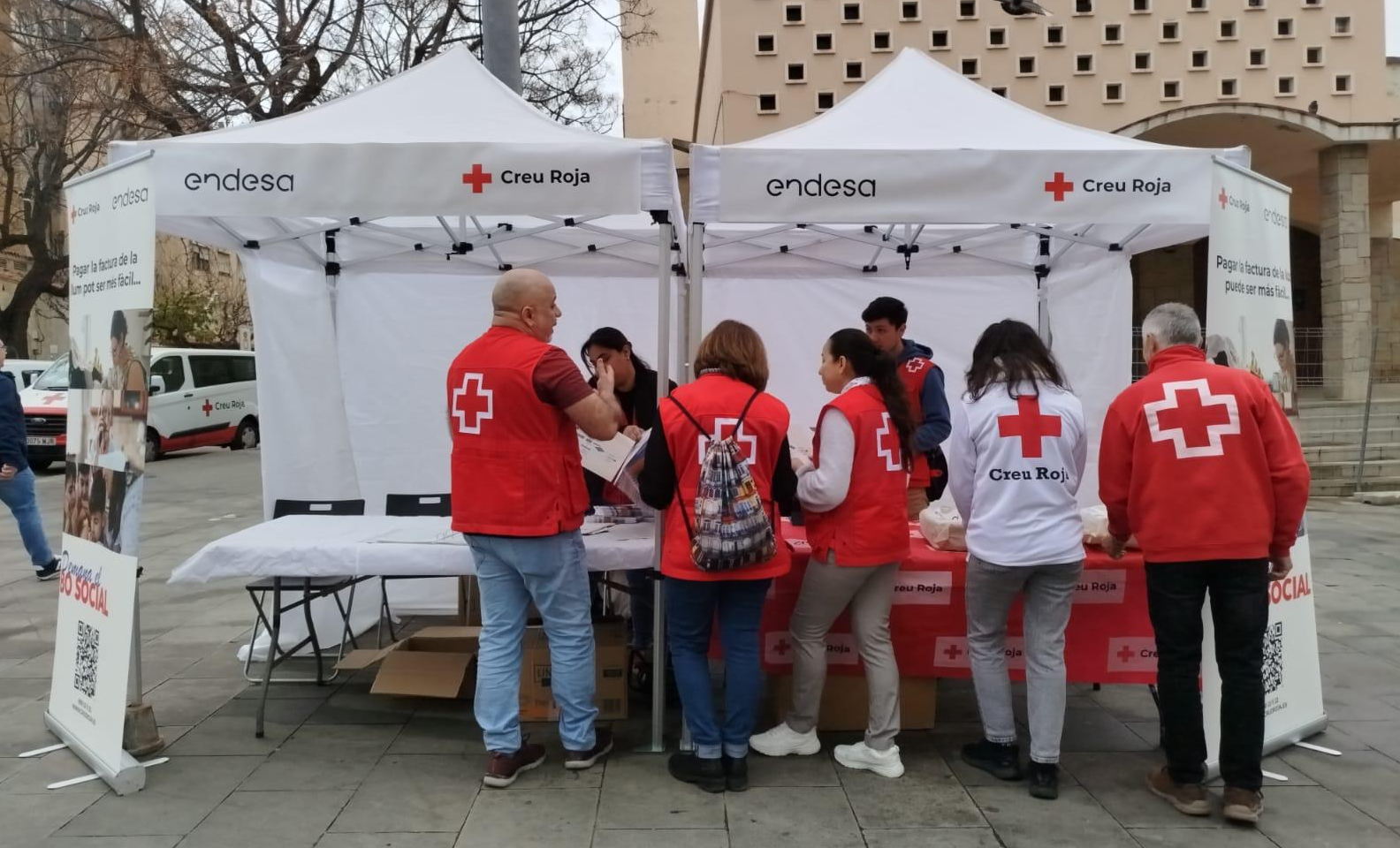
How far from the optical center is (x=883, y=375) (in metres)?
3.50

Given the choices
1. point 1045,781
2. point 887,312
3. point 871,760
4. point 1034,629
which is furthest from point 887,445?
point 887,312

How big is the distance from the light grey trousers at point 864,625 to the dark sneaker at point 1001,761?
1.09 feet

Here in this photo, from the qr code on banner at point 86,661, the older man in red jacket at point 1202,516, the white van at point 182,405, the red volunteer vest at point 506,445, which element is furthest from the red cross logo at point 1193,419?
the white van at point 182,405

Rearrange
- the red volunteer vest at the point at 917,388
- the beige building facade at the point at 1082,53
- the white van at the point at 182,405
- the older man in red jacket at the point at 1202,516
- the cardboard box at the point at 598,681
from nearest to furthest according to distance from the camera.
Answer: the older man in red jacket at the point at 1202,516 < the cardboard box at the point at 598,681 < the red volunteer vest at the point at 917,388 < the white van at the point at 182,405 < the beige building facade at the point at 1082,53

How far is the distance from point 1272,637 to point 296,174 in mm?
3911

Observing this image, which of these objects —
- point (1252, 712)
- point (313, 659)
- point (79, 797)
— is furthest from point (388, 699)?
point (1252, 712)

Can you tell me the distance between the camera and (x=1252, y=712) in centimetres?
312

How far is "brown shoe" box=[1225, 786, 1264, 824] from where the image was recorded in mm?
3141

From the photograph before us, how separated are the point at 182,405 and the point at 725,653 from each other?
16.1 metres

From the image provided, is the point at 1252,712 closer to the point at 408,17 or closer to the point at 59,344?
the point at 408,17

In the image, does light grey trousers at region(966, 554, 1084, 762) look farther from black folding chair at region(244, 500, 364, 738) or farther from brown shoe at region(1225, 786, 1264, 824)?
black folding chair at region(244, 500, 364, 738)

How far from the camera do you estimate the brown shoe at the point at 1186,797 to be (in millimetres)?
3236

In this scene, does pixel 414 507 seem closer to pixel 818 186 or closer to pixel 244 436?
pixel 818 186

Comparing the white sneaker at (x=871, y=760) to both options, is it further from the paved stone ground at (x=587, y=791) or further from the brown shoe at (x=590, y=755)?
the brown shoe at (x=590, y=755)
